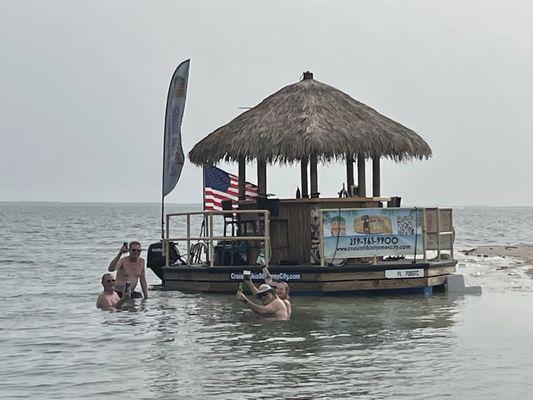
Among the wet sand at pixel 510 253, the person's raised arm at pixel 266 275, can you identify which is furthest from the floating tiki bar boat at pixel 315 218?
the wet sand at pixel 510 253

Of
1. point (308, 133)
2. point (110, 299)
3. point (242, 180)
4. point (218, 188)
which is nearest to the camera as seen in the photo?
point (110, 299)

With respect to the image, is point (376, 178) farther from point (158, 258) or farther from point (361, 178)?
point (158, 258)

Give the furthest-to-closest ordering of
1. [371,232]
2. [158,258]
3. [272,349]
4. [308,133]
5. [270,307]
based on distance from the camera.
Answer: [158,258] → [308,133] → [371,232] → [270,307] → [272,349]

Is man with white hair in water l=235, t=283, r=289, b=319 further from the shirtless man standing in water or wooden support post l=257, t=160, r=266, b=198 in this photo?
wooden support post l=257, t=160, r=266, b=198

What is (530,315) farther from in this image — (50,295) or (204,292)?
(50,295)

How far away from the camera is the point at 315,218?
19703 mm

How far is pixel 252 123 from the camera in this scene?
2108 cm

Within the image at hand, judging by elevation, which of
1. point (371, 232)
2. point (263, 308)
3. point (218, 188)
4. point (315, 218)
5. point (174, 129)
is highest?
point (174, 129)

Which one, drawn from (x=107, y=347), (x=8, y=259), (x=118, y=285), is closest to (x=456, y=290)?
(x=118, y=285)

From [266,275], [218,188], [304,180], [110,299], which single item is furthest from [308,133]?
[110,299]

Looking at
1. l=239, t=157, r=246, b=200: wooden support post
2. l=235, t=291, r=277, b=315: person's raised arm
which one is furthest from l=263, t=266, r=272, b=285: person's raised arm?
l=239, t=157, r=246, b=200: wooden support post

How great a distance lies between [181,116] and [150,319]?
20.7 feet

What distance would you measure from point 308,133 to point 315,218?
1.56m

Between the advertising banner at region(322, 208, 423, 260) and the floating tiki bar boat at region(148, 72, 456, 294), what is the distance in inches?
0.7
